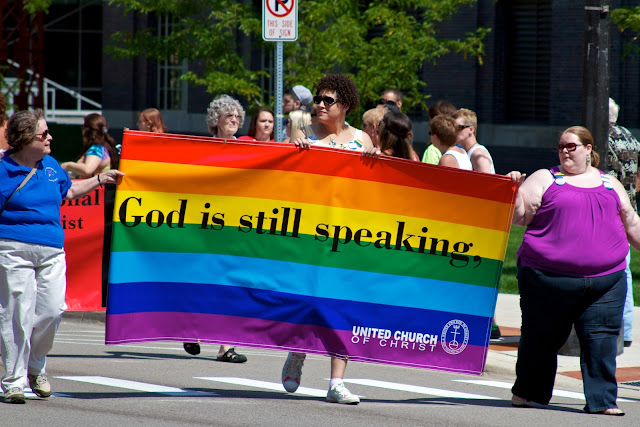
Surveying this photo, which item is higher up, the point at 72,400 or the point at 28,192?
the point at 28,192

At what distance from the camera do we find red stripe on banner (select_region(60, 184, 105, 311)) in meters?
10.3

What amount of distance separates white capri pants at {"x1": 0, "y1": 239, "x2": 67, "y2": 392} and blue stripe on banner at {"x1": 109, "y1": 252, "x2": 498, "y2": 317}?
1.71ft

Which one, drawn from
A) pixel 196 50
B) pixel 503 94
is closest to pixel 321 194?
pixel 196 50

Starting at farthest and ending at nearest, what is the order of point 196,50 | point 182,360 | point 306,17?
point 196,50 → point 306,17 → point 182,360

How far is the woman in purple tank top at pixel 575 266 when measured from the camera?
7.31 meters

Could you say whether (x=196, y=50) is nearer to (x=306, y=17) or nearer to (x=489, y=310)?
(x=306, y=17)

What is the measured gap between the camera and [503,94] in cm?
2394

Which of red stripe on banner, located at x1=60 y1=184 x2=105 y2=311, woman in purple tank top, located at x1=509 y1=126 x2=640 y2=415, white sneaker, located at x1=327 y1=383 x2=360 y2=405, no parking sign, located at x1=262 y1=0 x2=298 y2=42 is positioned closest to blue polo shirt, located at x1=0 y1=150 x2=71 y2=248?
white sneaker, located at x1=327 y1=383 x2=360 y2=405

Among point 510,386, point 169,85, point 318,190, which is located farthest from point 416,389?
point 169,85

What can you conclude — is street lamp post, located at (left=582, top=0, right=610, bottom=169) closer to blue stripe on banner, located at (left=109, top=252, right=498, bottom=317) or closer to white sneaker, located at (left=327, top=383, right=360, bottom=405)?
blue stripe on banner, located at (left=109, top=252, right=498, bottom=317)

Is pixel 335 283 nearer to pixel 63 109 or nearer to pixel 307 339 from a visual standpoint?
pixel 307 339

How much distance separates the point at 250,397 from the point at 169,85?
26359 millimetres

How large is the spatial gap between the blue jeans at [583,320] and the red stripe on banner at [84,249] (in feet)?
14.0

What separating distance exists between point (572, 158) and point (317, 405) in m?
2.25
